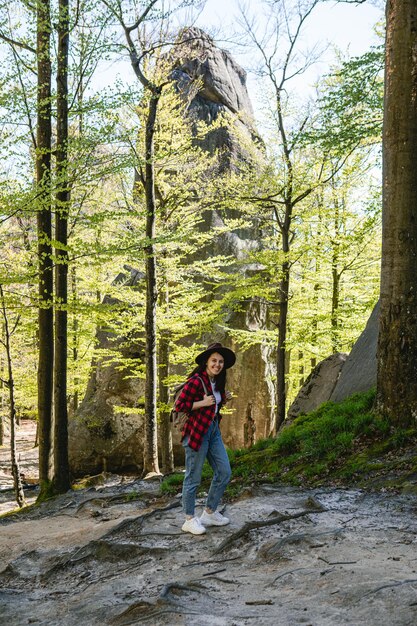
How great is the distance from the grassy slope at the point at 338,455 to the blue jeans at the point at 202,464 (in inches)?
60.7

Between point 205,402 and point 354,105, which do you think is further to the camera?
point 354,105

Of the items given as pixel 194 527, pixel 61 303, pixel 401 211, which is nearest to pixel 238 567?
pixel 194 527

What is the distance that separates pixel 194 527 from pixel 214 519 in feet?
0.76

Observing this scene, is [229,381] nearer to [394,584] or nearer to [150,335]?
[150,335]

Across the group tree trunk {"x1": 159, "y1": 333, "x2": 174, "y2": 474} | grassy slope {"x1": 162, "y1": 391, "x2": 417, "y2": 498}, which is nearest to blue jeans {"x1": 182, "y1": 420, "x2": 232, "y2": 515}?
grassy slope {"x1": 162, "y1": 391, "x2": 417, "y2": 498}

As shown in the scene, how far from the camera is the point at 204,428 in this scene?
473 centimetres

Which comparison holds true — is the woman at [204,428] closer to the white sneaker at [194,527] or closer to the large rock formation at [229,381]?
the white sneaker at [194,527]

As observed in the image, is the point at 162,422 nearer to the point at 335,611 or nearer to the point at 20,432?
the point at 335,611

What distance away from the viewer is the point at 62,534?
6.21 m

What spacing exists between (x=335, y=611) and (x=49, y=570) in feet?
10.2

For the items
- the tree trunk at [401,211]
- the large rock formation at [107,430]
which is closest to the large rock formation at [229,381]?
the large rock formation at [107,430]

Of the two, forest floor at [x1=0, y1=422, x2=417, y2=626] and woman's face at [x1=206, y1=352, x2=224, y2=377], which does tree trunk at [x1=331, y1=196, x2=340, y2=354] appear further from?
woman's face at [x1=206, y1=352, x2=224, y2=377]

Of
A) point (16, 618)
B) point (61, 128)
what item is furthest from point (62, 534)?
point (61, 128)

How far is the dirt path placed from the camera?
2939 mm
